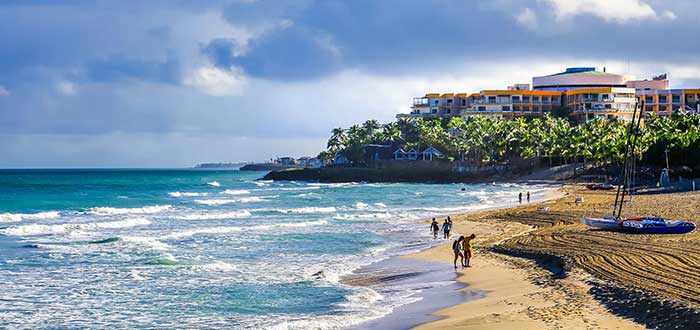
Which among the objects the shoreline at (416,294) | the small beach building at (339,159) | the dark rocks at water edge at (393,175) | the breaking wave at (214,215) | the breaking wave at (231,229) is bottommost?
the shoreline at (416,294)

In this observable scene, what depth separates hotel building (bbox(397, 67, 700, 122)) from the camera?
13339cm

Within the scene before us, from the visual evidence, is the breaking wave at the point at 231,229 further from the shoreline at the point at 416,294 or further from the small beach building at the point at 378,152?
the small beach building at the point at 378,152

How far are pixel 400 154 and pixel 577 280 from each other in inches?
4366

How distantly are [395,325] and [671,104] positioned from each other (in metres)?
130

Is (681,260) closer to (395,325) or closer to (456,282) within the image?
(456,282)

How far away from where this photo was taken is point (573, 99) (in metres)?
137

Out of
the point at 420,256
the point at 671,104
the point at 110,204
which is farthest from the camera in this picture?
the point at 671,104

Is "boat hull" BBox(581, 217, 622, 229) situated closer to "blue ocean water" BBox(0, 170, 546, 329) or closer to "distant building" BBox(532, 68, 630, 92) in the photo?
"blue ocean water" BBox(0, 170, 546, 329)

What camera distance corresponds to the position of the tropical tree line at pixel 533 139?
83.4 m

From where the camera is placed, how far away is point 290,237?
3628cm

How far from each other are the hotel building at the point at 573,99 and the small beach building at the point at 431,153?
55.5 ft

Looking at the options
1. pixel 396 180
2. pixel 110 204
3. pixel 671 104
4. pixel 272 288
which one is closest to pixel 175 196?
pixel 110 204

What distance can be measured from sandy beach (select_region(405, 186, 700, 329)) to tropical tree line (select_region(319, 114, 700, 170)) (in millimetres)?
43343

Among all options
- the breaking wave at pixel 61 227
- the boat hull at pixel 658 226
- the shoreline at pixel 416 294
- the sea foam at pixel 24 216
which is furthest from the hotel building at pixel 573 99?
the shoreline at pixel 416 294
